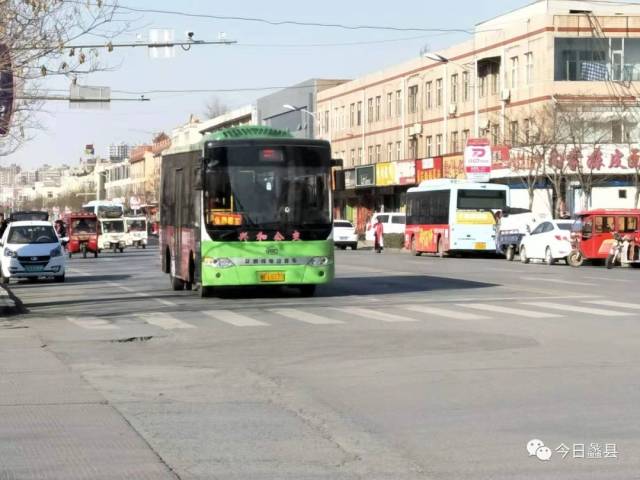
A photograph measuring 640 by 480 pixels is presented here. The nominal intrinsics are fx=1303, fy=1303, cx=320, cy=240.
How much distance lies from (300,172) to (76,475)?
17922mm

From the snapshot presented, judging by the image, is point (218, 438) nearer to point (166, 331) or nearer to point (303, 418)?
point (303, 418)

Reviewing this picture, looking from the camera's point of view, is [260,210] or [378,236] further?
[378,236]

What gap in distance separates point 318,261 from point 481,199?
28.6 m

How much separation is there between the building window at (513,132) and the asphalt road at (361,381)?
39463 mm

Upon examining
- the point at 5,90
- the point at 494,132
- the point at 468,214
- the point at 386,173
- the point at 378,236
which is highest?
the point at 494,132

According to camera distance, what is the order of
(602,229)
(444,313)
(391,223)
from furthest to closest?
1. (391,223)
2. (602,229)
3. (444,313)

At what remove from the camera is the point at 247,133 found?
26.0 metres

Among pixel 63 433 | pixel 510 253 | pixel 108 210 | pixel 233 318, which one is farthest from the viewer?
pixel 108 210

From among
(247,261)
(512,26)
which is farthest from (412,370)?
(512,26)

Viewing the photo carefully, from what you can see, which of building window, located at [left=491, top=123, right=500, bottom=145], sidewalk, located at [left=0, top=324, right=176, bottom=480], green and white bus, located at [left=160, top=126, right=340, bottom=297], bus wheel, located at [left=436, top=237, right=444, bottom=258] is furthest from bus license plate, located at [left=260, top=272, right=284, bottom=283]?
building window, located at [left=491, top=123, right=500, bottom=145]

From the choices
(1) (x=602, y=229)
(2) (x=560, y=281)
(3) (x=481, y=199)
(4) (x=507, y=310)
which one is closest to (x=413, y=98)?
(3) (x=481, y=199)

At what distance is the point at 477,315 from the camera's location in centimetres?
2059

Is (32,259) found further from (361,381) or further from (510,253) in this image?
(361,381)

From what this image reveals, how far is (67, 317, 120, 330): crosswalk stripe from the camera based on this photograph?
19.6 meters
